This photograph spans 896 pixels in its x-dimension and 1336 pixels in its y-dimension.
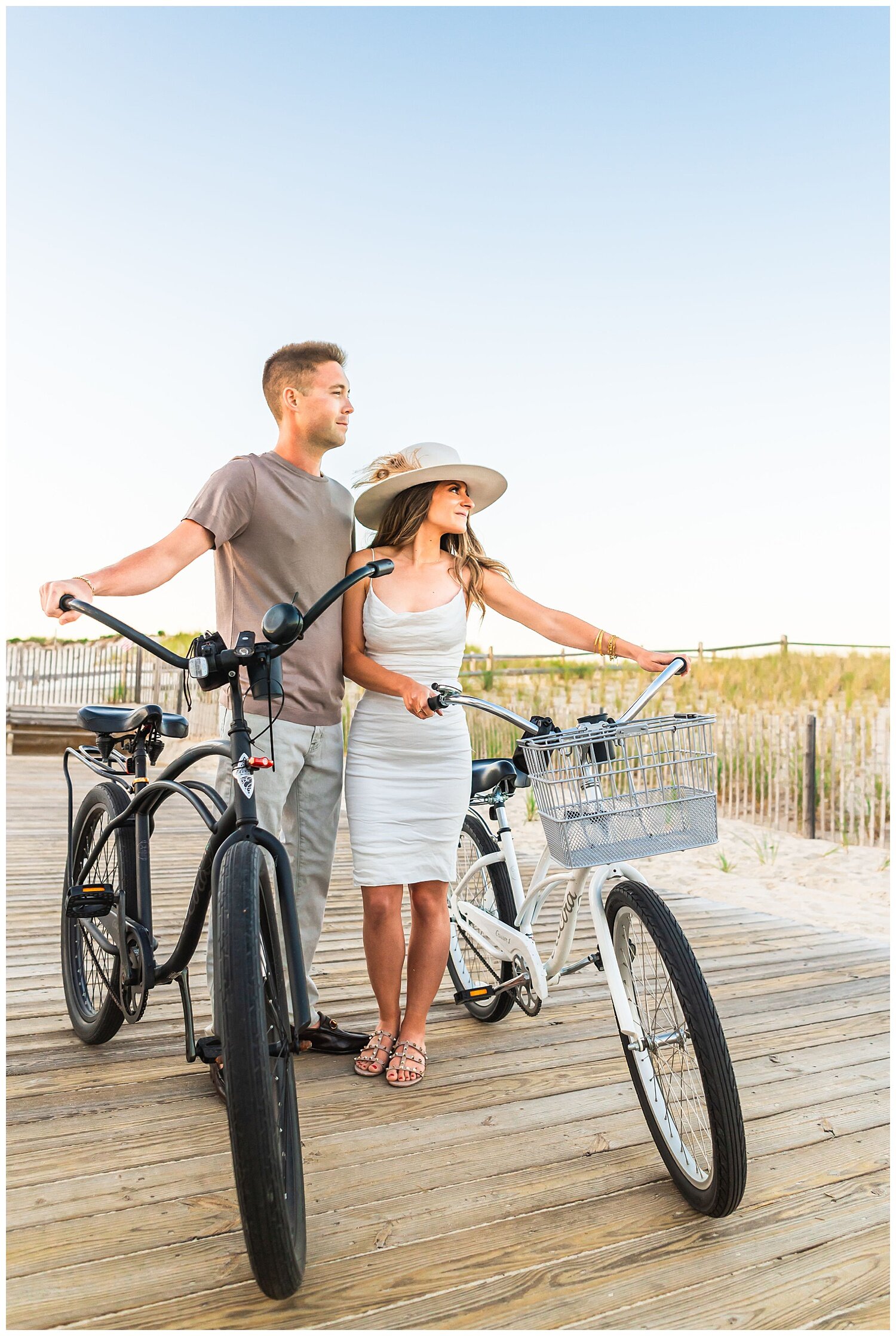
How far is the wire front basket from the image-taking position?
1.99m

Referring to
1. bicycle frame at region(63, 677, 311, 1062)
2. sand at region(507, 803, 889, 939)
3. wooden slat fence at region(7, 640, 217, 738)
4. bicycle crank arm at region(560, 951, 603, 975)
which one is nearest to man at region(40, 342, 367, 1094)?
bicycle frame at region(63, 677, 311, 1062)

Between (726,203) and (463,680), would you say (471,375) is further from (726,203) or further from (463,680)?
(726,203)

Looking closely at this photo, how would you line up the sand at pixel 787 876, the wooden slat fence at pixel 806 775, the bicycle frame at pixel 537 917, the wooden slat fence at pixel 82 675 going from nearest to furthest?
the bicycle frame at pixel 537 917, the sand at pixel 787 876, the wooden slat fence at pixel 806 775, the wooden slat fence at pixel 82 675

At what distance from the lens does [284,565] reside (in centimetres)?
262

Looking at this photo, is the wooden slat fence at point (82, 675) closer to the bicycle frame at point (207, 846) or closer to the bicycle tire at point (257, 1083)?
the bicycle frame at point (207, 846)

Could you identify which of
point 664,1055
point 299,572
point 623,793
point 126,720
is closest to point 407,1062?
point 664,1055

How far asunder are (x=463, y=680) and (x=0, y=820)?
475 inches

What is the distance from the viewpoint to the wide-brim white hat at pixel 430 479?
102 inches

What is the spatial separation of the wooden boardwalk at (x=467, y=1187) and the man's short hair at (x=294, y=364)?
1.86 metres

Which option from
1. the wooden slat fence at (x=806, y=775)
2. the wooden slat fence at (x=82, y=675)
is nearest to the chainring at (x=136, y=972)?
the wooden slat fence at (x=806, y=775)

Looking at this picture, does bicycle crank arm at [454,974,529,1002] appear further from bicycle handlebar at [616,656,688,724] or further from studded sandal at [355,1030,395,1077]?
bicycle handlebar at [616,656,688,724]

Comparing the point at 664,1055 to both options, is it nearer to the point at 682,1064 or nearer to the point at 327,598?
the point at 682,1064

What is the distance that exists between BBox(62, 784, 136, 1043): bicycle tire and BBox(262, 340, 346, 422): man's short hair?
1.17 metres

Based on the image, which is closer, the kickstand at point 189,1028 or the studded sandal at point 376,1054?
the kickstand at point 189,1028
